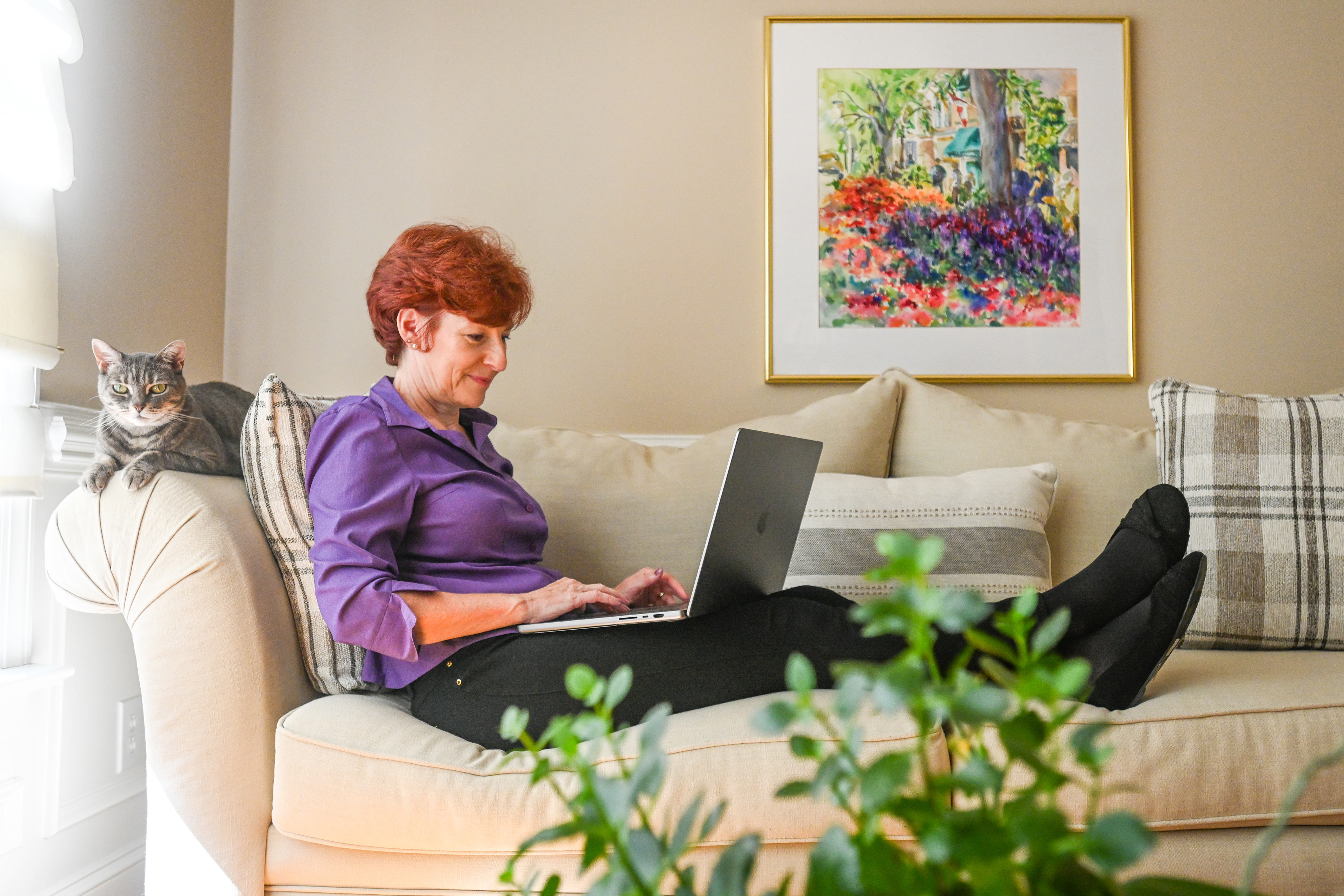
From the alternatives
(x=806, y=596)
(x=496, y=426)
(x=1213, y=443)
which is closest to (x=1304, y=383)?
(x=1213, y=443)

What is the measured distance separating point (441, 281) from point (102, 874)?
4.41 ft

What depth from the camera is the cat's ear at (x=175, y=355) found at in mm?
1599

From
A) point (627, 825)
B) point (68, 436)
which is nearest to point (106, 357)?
point (68, 436)

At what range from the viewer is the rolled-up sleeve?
130 cm

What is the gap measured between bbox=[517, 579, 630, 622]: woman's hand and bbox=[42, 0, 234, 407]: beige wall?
1.05 m

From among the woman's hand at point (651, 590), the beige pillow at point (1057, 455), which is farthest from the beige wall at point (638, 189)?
the woman's hand at point (651, 590)

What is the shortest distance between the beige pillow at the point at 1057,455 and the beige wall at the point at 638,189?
41 cm

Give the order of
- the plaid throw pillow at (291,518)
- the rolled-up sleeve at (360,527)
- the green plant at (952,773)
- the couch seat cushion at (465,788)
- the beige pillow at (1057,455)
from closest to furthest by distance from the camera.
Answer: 1. the green plant at (952,773)
2. the couch seat cushion at (465,788)
3. the rolled-up sleeve at (360,527)
4. the plaid throw pillow at (291,518)
5. the beige pillow at (1057,455)

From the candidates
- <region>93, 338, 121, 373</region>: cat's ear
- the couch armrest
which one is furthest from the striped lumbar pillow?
<region>93, 338, 121, 373</region>: cat's ear

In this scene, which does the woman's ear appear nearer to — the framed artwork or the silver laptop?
the silver laptop

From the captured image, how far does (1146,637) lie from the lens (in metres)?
1.30

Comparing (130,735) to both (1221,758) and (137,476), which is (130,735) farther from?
(1221,758)

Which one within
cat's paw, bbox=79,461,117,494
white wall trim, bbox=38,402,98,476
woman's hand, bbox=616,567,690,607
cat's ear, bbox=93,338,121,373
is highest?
cat's ear, bbox=93,338,121,373

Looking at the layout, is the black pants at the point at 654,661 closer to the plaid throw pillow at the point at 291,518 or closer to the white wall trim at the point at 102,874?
the plaid throw pillow at the point at 291,518
